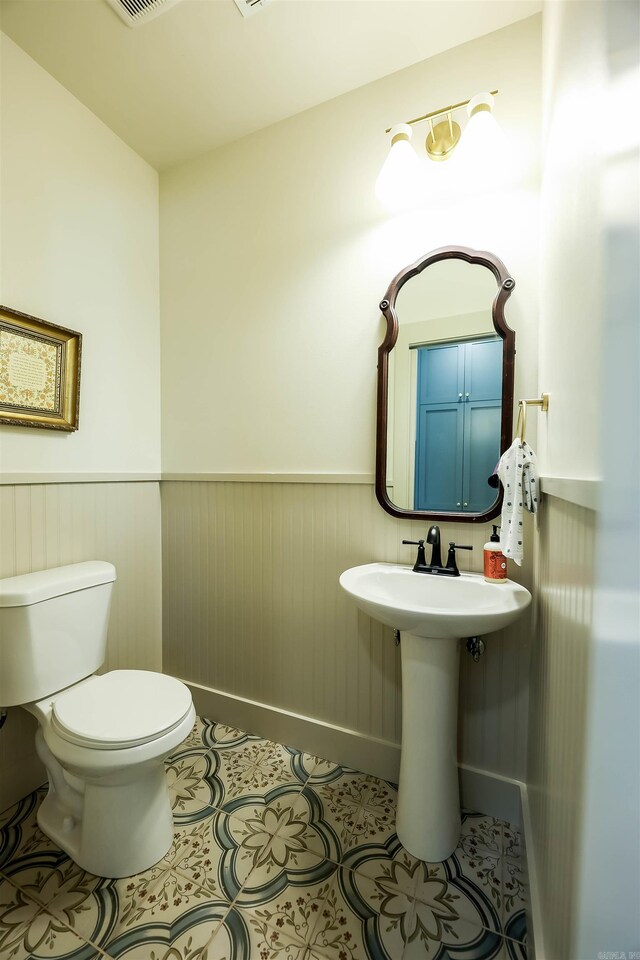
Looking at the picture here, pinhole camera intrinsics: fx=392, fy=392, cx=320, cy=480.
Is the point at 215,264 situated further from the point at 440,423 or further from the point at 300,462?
the point at 440,423

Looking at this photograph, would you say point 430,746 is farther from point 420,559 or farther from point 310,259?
point 310,259

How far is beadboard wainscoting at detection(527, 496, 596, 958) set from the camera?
1.89 ft

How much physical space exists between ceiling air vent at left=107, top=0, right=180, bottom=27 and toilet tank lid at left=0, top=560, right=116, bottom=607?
1.85 m

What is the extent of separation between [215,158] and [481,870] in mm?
2836

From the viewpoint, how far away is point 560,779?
0.71 meters

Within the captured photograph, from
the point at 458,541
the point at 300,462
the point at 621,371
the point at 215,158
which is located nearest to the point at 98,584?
the point at 300,462

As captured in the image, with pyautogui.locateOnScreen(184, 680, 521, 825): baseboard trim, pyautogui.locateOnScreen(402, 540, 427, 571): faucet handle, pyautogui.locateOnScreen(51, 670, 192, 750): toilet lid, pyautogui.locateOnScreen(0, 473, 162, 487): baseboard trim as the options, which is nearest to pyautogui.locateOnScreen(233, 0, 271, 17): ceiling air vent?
pyautogui.locateOnScreen(0, 473, 162, 487): baseboard trim

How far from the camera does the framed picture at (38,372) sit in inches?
52.4

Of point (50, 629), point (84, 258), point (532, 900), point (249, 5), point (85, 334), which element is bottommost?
point (532, 900)

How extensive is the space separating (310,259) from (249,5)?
2.37 feet

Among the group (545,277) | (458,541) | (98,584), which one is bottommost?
(98,584)

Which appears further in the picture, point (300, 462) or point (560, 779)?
point (300, 462)

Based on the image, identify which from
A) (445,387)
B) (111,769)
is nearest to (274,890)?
(111,769)

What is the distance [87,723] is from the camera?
1091 millimetres
